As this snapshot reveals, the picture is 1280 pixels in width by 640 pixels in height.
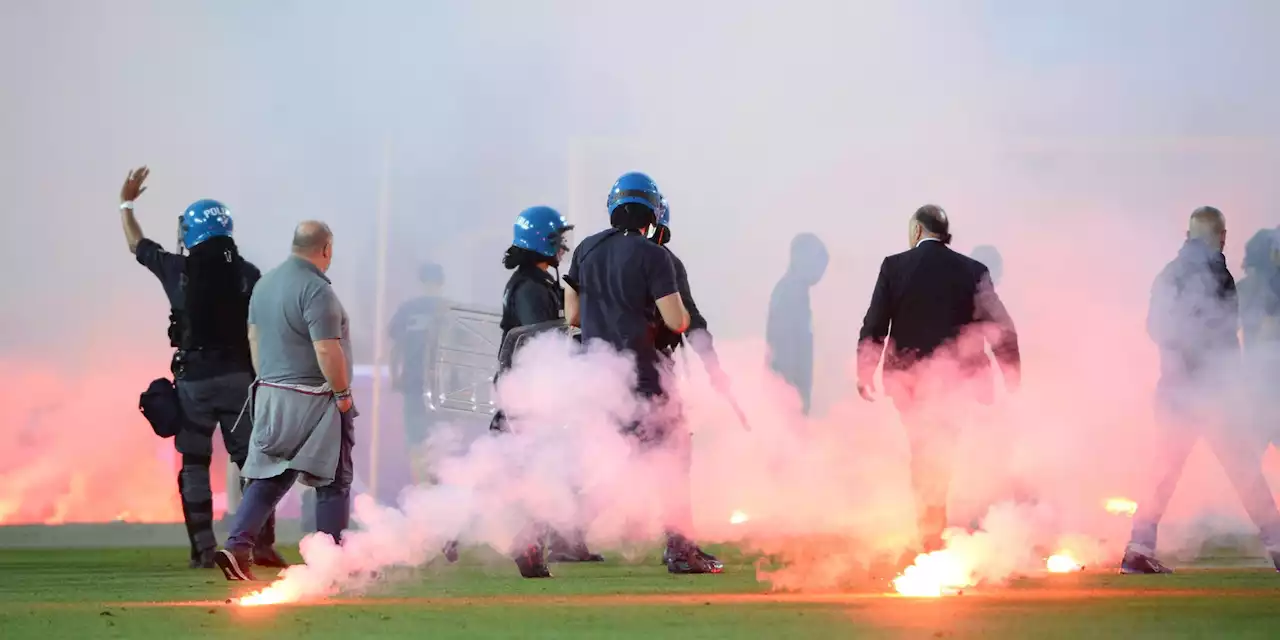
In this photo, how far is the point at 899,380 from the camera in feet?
21.2

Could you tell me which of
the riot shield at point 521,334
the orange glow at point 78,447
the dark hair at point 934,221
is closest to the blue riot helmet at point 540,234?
the riot shield at point 521,334

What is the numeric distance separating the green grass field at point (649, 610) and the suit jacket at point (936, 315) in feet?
3.04

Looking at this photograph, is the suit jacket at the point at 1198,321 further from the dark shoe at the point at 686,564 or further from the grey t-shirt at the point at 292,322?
the grey t-shirt at the point at 292,322

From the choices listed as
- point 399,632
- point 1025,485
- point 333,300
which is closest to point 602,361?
point 333,300

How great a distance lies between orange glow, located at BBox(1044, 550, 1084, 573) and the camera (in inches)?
252

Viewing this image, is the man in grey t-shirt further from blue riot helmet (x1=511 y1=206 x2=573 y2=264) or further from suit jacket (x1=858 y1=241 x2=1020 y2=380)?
suit jacket (x1=858 y1=241 x2=1020 y2=380)

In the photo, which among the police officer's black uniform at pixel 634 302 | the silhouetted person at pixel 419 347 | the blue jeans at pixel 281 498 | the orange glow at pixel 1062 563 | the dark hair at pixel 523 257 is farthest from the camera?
the silhouetted person at pixel 419 347

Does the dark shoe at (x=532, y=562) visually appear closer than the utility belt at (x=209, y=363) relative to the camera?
Yes

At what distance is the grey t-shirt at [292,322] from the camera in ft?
19.6

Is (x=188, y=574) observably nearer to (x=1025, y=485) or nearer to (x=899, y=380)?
(x=899, y=380)

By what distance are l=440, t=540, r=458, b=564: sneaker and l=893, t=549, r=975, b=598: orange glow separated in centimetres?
166

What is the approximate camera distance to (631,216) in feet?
20.1

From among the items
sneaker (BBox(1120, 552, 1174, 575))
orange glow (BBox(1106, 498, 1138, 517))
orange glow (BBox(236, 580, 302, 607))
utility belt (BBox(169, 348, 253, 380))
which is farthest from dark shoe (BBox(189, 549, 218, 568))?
orange glow (BBox(1106, 498, 1138, 517))

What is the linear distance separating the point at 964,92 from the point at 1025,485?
2676mm
